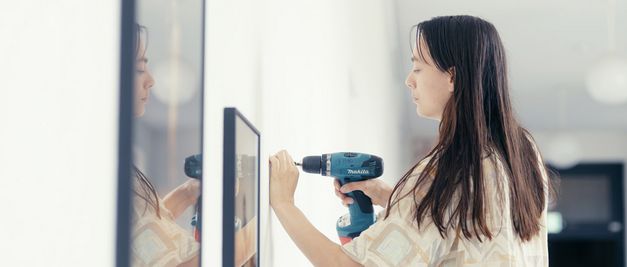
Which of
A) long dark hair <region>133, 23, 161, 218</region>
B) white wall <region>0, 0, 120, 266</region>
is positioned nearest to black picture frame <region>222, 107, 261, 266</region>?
long dark hair <region>133, 23, 161, 218</region>

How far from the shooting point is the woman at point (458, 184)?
4.77 feet

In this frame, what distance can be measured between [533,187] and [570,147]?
6.13m

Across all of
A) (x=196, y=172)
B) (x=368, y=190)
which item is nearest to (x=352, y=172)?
(x=368, y=190)

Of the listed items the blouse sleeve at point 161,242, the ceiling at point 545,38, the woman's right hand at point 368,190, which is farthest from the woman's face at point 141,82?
the ceiling at point 545,38

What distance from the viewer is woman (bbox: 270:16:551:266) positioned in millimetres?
1453

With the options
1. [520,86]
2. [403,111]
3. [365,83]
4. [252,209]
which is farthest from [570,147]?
[252,209]

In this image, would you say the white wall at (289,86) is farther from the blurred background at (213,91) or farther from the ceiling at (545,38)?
the ceiling at (545,38)

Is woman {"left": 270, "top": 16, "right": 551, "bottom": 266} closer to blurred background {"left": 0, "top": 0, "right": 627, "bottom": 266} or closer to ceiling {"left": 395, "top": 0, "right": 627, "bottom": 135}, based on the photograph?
blurred background {"left": 0, "top": 0, "right": 627, "bottom": 266}

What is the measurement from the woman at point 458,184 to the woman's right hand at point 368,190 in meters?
0.02

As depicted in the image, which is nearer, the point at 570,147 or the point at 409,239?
the point at 409,239

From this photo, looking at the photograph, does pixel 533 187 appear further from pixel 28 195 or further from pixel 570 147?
pixel 570 147

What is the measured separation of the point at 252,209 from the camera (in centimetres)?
137

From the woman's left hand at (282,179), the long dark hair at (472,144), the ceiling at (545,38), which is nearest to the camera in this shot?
the long dark hair at (472,144)

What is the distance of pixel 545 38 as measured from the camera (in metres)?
5.50
